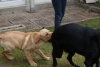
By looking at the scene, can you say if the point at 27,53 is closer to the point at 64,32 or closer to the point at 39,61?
the point at 39,61

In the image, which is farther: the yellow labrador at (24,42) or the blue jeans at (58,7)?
the blue jeans at (58,7)

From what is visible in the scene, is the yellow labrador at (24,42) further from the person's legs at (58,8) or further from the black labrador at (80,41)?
the person's legs at (58,8)

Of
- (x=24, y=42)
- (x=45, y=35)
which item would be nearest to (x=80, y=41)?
(x=45, y=35)

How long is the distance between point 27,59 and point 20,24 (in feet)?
9.31

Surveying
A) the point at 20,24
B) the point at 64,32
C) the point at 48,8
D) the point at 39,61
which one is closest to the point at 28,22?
the point at 20,24

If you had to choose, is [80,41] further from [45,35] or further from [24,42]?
[24,42]

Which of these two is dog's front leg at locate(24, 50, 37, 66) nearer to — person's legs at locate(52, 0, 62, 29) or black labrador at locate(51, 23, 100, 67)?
black labrador at locate(51, 23, 100, 67)

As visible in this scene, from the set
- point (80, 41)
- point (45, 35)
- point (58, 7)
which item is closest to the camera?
point (80, 41)

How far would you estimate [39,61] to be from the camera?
Result: 5508 millimetres

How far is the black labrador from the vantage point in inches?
174

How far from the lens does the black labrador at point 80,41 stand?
442 centimetres

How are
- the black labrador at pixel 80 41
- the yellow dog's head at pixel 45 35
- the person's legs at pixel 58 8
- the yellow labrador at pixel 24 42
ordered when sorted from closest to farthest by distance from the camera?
1. the black labrador at pixel 80 41
2. the yellow dog's head at pixel 45 35
3. the yellow labrador at pixel 24 42
4. the person's legs at pixel 58 8

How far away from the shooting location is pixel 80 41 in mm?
4527

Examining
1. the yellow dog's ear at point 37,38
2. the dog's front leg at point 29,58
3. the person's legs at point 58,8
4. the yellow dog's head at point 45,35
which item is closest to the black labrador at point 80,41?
the yellow dog's head at point 45,35
